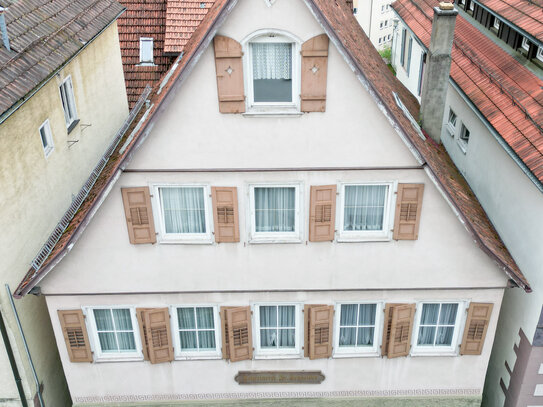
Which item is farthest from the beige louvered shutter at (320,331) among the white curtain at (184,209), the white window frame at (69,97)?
the white window frame at (69,97)

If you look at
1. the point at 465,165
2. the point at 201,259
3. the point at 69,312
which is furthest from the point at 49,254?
the point at 465,165

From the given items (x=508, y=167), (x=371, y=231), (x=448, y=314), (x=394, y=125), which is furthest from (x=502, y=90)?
(x=448, y=314)

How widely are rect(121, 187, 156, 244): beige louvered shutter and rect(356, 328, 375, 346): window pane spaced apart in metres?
5.67

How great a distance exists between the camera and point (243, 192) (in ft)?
43.0

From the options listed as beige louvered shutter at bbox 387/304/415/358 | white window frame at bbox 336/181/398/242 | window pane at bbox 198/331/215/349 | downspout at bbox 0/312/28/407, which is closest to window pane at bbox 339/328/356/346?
beige louvered shutter at bbox 387/304/415/358

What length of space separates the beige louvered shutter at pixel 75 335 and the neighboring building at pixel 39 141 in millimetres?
979

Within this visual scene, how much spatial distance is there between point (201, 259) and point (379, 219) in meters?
4.13

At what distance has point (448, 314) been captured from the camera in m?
14.7

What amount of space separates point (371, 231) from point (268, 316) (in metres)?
3.41

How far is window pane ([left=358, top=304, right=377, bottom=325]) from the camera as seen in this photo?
1473 cm

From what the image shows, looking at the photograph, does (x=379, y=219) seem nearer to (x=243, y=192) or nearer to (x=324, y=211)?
(x=324, y=211)

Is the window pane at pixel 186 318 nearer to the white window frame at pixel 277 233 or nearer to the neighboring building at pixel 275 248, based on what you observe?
the neighboring building at pixel 275 248

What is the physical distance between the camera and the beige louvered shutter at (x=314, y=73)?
37.7ft

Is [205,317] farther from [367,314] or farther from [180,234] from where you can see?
[367,314]
